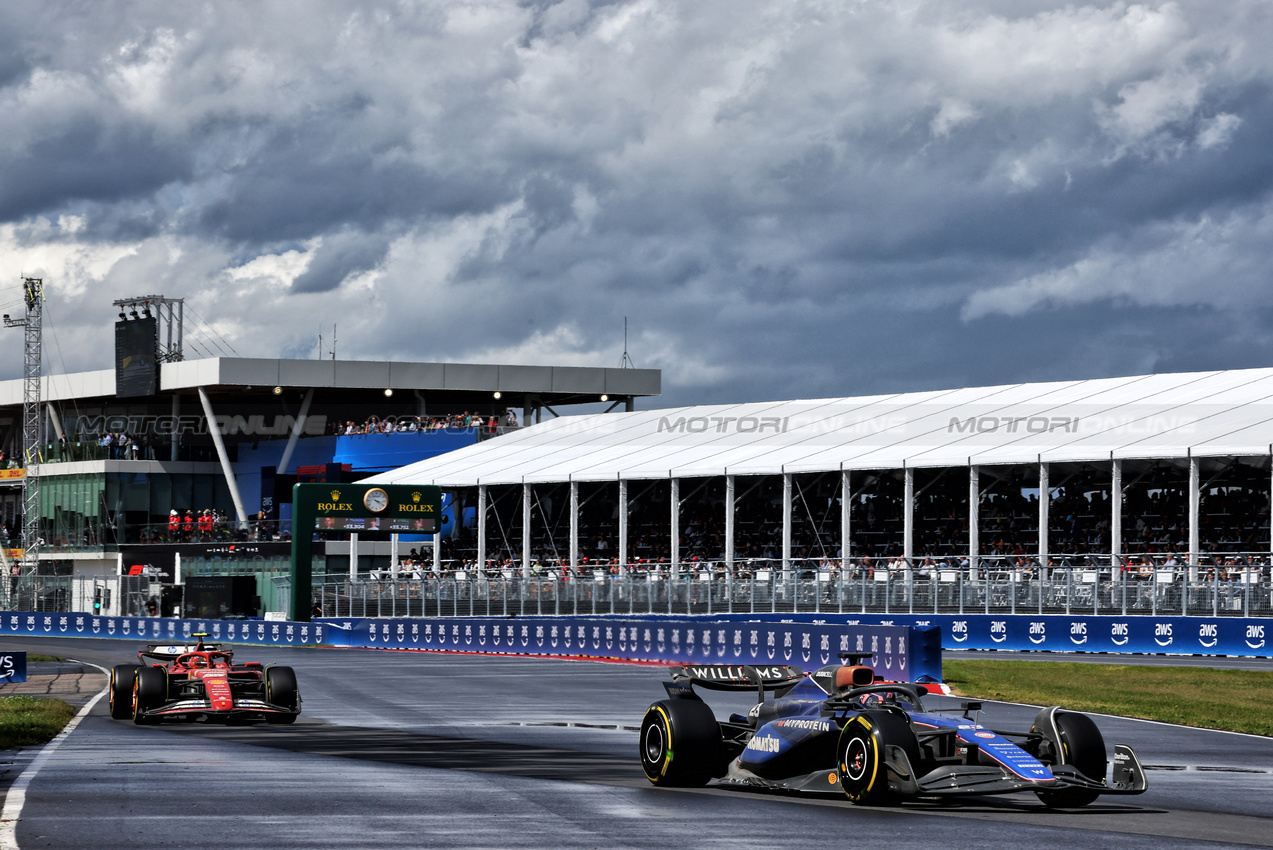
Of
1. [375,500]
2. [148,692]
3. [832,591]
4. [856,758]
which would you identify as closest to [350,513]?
[375,500]

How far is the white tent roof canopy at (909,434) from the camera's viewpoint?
42.3 meters

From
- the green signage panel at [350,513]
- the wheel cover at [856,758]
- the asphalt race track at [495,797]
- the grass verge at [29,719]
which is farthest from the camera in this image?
the green signage panel at [350,513]

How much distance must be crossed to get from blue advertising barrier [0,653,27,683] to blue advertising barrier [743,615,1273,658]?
57.0 feet

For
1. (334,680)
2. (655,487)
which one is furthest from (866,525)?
(334,680)

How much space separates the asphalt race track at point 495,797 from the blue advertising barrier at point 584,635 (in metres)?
5.90

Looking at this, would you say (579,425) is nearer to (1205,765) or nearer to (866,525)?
(866,525)

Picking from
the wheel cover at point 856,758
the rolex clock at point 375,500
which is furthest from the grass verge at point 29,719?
the rolex clock at point 375,500

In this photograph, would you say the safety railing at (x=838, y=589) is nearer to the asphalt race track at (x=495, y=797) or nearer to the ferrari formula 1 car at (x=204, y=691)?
the asphalt race track at (x=495, y=797)

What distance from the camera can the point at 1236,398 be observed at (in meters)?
44.2

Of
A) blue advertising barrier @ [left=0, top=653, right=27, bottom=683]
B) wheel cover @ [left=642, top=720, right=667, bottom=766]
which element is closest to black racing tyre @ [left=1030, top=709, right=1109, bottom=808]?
wheel cover @ [left=642, top=720, right=667, bottom=766]

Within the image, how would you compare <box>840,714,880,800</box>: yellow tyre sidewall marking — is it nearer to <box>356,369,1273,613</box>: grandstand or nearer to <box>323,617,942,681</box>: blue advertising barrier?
<box>323,617,942,681</box>: blue advertising barrier

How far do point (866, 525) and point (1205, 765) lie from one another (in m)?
37.1

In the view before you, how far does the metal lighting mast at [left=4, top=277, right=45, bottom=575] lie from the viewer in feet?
284

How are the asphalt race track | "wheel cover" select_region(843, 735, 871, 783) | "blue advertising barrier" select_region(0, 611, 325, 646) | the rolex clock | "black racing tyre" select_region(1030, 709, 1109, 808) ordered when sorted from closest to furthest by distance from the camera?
the asphalt race track, "wheel cover" select_region(843, 735, 871, 783), "black racing tyre" select_region(1030, 709, 1109, 808), "blue advertising barrier" select_region(0, 611, 325, 646), the rolex clock
